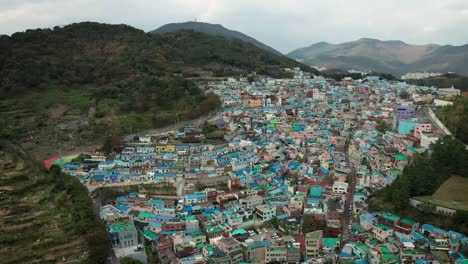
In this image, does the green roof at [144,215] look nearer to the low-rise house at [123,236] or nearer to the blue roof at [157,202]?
the blue roof at [157,202]


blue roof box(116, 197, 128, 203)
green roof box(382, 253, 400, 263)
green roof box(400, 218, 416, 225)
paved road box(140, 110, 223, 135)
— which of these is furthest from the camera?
paved road box(140, 110, 223, 135)

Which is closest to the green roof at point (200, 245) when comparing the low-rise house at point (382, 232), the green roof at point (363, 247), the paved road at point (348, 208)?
the paved road at point (348, 208)

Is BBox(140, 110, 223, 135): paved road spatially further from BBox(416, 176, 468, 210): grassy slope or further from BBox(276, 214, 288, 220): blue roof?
BBox(416, 176, 468, 210): grassy slope

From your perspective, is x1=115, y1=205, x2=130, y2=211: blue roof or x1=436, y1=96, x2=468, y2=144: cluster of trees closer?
x1=115, y1=205, x2=130, y2=211: blue roof

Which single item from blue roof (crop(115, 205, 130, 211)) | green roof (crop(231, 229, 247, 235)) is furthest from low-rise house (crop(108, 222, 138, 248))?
green roof (crop(231, 229, 247, 235))

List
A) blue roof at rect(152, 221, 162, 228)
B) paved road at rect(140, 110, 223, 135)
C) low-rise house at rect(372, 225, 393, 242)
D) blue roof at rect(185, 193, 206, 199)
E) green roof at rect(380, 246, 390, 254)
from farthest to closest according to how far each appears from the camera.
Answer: paved road at rect(140, 110, 223, 135)
blue roof at rect(185, 193, 206, 199)
blue roof at rect(152, 221, 162, 228)
low-rise house at rect(372, 225, 393, 242)
green roof at rect(380, 246, 390, 254)

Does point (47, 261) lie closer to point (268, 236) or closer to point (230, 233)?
point (230, 233)

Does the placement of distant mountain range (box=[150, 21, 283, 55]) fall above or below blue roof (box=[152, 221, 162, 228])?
above
